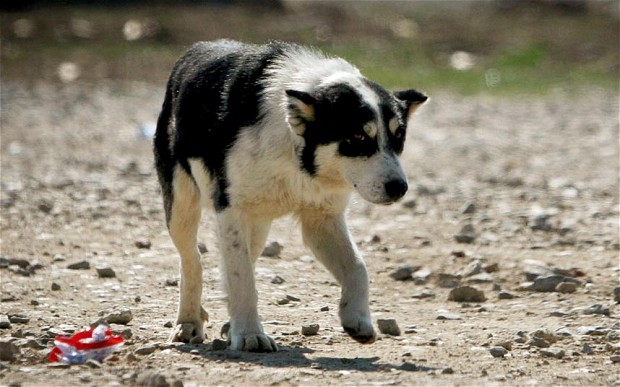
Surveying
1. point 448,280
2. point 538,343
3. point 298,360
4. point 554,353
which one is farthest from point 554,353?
point 448,280

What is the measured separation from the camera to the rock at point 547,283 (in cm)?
925

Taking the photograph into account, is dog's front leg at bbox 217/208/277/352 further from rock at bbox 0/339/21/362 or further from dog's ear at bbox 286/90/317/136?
rock at bbox 0/339/21/362

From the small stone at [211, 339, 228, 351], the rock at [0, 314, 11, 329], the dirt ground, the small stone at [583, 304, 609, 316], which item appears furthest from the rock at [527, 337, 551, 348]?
the rock at [0, 314, 11, 329]

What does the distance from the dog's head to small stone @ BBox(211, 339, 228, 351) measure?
41.4 inches

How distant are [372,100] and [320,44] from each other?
63.4 ft

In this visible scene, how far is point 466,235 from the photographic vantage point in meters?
11.0

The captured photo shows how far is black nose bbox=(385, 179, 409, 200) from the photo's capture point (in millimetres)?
6906

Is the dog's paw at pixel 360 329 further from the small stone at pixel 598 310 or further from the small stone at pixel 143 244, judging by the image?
the small stone at pixel 143 244

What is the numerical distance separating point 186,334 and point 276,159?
1181 millimetres

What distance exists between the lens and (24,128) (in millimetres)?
18328

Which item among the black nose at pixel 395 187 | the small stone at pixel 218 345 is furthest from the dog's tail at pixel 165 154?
the black nose at pixel 395 187

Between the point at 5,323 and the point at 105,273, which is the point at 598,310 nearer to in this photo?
the point at 105,273

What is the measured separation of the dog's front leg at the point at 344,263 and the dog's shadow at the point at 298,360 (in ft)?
0.60

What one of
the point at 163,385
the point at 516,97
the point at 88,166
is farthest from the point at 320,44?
the point at 163,385
